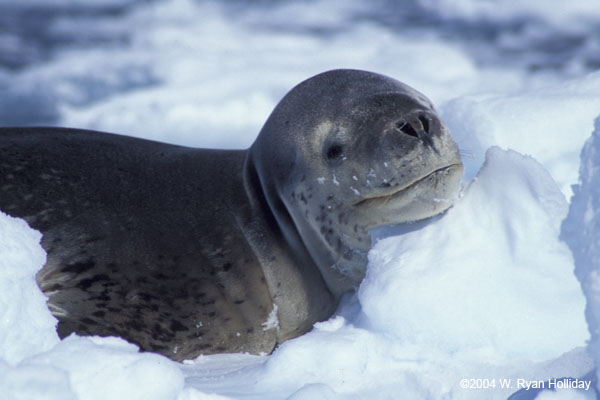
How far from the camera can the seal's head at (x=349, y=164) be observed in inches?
91.4

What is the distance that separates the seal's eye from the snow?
7cm

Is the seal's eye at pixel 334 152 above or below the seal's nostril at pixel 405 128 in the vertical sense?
below

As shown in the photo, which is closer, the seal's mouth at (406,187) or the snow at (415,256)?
the snow at (415,256)

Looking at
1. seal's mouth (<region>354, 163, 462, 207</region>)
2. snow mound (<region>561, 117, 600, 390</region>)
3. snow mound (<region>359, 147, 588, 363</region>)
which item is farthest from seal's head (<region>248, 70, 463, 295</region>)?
snow mound (<region>561, 117, 600, 390</region>)

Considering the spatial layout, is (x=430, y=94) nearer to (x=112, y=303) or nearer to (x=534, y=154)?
(x=534, y=154)

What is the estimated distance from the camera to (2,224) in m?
1.87

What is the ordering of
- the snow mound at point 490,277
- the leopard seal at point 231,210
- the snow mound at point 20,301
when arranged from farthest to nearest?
the leopard seal at point 231,210 → the snow mound at point 490,277 → the snow mound at point 20,301

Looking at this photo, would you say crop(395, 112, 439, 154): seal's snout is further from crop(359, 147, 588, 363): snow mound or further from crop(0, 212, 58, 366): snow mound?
crop(0, 212, 58, 366): snow mound

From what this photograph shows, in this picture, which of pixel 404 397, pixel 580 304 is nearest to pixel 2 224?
pixel 404 397

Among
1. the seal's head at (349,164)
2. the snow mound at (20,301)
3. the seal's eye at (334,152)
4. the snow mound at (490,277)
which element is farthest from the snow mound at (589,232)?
the snow mound at (20,301)

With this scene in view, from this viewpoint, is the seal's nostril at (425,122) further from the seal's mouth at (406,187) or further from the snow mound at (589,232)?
the snow mound at (589,232)

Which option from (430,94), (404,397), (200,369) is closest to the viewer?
(404,397)

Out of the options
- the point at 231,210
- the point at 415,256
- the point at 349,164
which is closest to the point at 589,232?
the point at 415,256

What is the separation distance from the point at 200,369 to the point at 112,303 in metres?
0.35
